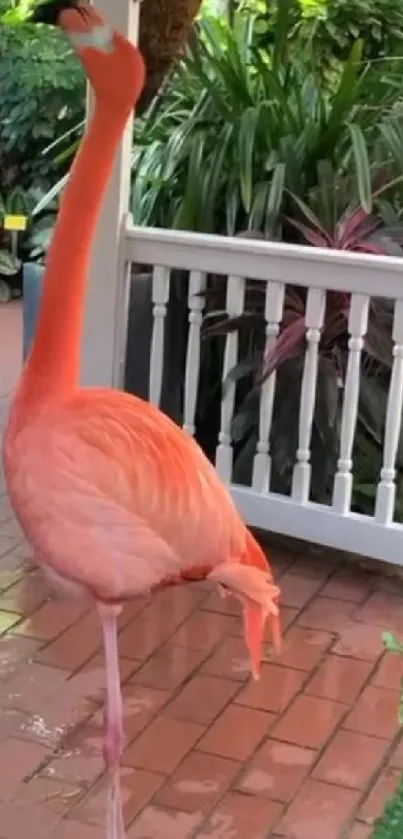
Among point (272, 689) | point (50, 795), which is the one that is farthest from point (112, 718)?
point (272, 689)

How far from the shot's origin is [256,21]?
5000mm

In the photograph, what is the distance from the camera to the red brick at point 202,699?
9.33ft

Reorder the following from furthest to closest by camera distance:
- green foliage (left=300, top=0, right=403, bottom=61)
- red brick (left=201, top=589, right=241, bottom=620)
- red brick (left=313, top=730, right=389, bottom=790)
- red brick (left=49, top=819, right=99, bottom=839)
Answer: green foliage (left=300, top=0, right=403, bottom=61) → red brick (left=201, top=589, right=241, bottom=620) → red brick (left=313, top=730, right=389, bottom=790) → red brick (left=49, top=819, right=99, bottom=839)

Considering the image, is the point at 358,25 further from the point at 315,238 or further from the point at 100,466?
the point at 100,466

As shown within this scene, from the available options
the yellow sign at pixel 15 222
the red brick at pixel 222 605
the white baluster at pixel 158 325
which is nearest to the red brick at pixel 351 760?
the red brick at pixel 222 605

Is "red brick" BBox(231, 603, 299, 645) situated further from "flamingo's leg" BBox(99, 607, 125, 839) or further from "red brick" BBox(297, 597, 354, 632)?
"flamingo's leg" BBox(99, 607, 125, 839)

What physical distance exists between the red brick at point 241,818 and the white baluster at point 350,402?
1234 millimetres

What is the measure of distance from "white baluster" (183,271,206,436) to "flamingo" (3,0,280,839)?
5.57ft

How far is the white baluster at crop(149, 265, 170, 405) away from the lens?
382cm

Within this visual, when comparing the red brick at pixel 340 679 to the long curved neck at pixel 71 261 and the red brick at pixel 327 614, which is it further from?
the long curved neck at pixel 71 261

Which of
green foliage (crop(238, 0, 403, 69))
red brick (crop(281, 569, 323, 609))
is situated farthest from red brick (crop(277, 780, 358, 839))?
green foliage (crop(238, 0, 403, 69))

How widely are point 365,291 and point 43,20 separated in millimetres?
1631

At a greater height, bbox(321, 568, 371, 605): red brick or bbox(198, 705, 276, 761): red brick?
bbox(198, 705, 276, 761): red brick

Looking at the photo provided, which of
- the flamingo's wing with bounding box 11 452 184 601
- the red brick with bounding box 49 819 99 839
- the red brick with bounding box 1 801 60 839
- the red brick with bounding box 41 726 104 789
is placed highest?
the flamingo's wing with bounding box 11 452 184 601
